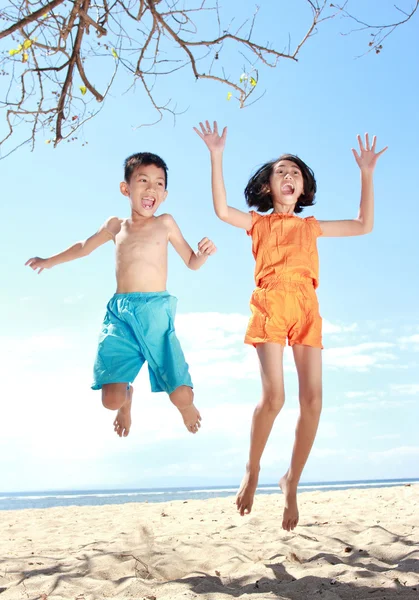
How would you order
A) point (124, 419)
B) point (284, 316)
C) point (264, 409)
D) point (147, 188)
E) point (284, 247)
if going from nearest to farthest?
point (264, 409)
point (284, 316)
point (284, 247)
point (147, 188)
point (124, 419)

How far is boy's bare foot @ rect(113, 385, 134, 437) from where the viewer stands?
5043 millimetres

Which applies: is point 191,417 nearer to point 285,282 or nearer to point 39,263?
point 285,282

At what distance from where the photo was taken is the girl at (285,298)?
4352 mm

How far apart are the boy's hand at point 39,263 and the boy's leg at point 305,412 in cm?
222

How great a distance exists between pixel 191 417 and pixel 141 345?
0.66 meters

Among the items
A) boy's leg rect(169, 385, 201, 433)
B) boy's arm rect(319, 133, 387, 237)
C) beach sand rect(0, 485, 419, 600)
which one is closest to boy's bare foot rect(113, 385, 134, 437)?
boy's leg rect(169, 385, 201, 433)

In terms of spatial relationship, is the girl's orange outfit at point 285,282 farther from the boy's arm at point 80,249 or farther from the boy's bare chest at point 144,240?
the boy's arm at point 80,249

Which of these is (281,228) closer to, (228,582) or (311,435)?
(311,435)

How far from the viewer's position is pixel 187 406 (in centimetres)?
467

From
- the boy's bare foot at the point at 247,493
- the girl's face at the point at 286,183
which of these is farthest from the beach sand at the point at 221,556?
the girl's face at the point at 286,183

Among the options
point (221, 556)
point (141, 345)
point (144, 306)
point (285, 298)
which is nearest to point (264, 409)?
point (285, 298)

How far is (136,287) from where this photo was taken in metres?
4.82

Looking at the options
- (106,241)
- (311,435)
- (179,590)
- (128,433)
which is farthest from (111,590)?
(106,241)

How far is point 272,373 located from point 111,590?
1760 millimetres
